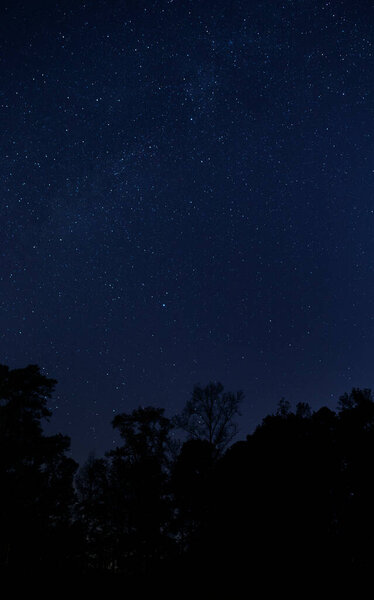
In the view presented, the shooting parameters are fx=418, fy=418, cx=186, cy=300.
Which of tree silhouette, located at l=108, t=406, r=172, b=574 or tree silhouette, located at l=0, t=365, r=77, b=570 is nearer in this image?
tree silhouette, located at l=0, t=365, r=77, b=570

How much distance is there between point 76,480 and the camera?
37406 millimetres

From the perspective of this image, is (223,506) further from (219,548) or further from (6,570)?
(6,570)

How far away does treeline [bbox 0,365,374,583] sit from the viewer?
17.7 metres

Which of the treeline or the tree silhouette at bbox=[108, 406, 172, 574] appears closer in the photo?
the treeline

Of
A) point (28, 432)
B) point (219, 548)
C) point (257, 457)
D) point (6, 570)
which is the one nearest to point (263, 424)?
point (257, 457)

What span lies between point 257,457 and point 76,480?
21887 mm

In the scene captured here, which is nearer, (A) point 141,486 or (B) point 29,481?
(B) point 29,481

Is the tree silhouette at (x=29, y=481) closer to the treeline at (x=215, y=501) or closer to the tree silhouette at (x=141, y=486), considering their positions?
the treeline at (x=215, y=501)

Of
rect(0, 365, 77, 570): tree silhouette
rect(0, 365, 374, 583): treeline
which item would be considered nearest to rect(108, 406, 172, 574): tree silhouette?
rect(0, 365, 374, 583): treeline

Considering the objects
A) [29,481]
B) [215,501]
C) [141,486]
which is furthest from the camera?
[141,486]

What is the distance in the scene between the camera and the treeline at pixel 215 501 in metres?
17.7

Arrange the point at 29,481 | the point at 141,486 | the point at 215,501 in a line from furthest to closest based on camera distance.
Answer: the point at 141,486 < the point at 215,501 < the point at 29,481

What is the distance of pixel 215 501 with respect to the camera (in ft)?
75.8

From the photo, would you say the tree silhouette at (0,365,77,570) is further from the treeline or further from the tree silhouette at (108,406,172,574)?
the tree silhouette at (108,406,172,574)
